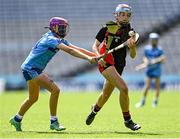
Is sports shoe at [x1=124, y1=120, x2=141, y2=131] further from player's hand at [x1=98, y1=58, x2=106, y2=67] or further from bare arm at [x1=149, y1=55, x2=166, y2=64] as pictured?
bare arm at [x1=149, y1=55, x2=166, y2=64]

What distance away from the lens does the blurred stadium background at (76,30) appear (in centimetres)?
3297

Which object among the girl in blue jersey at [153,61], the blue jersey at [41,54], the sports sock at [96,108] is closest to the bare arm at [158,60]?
the girl in blue jersey at [153,61]

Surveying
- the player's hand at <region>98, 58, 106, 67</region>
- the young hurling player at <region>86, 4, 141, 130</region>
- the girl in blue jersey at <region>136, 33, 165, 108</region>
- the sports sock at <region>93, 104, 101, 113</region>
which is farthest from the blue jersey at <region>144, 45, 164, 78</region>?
the player's hand at <region>98, 58, 106, 67</region>

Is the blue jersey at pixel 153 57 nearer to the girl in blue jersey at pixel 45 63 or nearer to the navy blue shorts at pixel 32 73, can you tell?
the girl in blue jersey at pixel 45 63

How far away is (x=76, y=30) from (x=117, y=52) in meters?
25.8

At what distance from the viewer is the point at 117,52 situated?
437 inches

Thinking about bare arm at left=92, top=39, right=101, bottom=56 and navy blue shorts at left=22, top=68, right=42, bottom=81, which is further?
bare arm at left=92, top=39, right=101, bottom=56

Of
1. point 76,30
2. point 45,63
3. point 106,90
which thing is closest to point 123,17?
point 106,90

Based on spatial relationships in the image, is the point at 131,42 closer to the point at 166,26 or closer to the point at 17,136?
the point at 17,136

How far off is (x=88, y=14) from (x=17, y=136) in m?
28.3

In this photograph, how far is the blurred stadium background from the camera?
32969 mm

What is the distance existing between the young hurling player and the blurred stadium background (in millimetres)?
20284

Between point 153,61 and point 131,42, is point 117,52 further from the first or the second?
point 153,61

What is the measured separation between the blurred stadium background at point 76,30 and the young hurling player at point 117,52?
20.3 m
